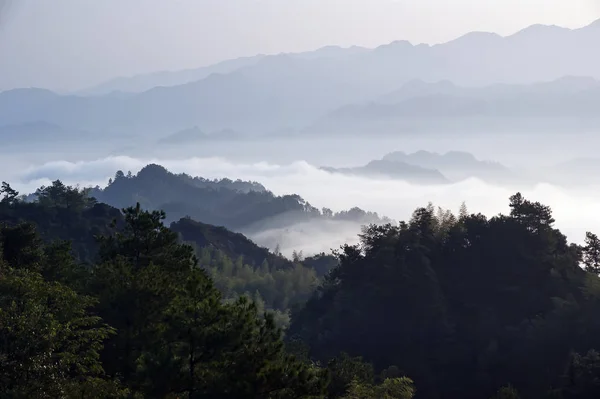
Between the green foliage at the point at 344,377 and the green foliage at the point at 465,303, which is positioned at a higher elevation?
the green foliage at the point at 465,303

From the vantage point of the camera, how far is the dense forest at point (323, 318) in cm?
1379

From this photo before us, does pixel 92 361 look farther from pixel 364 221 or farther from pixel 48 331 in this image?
pixel 364 221

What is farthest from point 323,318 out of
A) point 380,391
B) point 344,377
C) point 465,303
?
point 344,377

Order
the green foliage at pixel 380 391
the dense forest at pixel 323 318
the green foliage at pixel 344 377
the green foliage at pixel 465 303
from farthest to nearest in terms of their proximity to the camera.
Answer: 1. the green foliage at pixel 465 303
2. the green foliage at pixel 344 377
3. the green foliage at pixel 380 391
4. the dense forest at pixel 323 318

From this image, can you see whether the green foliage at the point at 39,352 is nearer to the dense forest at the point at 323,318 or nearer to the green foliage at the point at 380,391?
the dense forest at the point at 323,318

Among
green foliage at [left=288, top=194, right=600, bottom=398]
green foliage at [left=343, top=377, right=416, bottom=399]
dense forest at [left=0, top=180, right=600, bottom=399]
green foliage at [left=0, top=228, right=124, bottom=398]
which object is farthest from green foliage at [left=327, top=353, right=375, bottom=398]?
green foliage at [left=288, top=194, right=600, bottom=398]

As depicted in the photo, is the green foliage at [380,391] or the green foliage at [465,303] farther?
the green foliage at [465,303]

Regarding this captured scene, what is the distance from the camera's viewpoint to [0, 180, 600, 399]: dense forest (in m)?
13.8

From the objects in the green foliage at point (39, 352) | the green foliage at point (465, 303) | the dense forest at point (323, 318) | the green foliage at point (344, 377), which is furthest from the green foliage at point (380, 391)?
the green foliage at point (465, 303)

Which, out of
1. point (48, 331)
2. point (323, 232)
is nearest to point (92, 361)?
point (48, 331)

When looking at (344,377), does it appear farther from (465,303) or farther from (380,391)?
(465,303)

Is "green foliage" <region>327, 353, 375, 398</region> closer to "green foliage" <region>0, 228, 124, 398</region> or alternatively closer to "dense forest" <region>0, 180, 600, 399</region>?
"dense forest" <region>0, 180, 600, 399</region>

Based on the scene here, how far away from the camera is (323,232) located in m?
159

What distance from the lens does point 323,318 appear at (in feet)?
145
